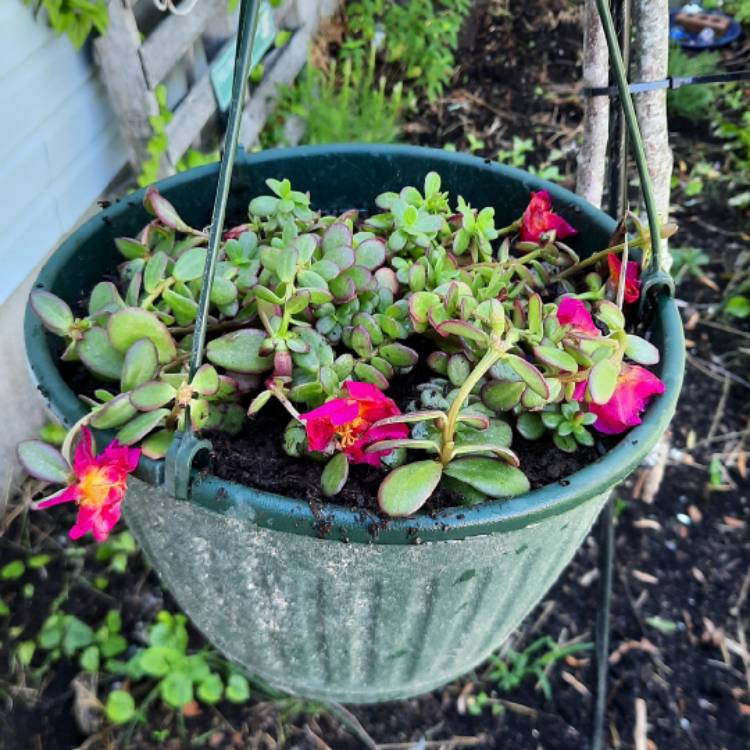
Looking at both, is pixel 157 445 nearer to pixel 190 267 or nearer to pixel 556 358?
pixel 190 267

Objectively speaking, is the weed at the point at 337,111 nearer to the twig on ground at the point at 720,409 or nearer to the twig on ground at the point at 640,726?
the twig on ground at the point at 720,409

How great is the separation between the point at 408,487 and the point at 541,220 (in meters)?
0.49

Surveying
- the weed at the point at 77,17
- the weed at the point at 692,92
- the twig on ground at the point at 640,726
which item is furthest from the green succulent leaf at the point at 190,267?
the weed at the point at 692,92

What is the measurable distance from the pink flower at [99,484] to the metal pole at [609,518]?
77 centimetres

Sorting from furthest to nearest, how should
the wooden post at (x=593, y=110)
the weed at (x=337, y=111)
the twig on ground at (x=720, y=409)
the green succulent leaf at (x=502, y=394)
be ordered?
1. the weed at (x=337, y=111)
2. the twig on ground at (x=720, y=409)
3. the wooden post at (x=593, y=110)
4. the green succulent leaf at (x=502, y=394)

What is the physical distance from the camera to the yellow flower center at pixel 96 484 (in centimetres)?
77

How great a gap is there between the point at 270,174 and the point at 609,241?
51cm

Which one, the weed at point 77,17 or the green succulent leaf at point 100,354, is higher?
the weed at point 77,17

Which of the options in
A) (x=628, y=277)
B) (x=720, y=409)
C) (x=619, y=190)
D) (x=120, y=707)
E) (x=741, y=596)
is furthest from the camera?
(x=720, y=409)

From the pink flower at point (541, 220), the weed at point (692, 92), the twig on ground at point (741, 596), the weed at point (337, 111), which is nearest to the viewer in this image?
the pink flower at point (541, 220)

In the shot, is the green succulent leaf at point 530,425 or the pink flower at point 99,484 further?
the green succulent leaf at point 530,425

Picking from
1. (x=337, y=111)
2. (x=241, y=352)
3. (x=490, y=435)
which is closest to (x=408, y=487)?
(x=490, y=435)

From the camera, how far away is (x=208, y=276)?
2.47 ft

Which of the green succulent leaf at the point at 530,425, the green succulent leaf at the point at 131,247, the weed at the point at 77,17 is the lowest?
the green succulent leaf at the point at 530,425
